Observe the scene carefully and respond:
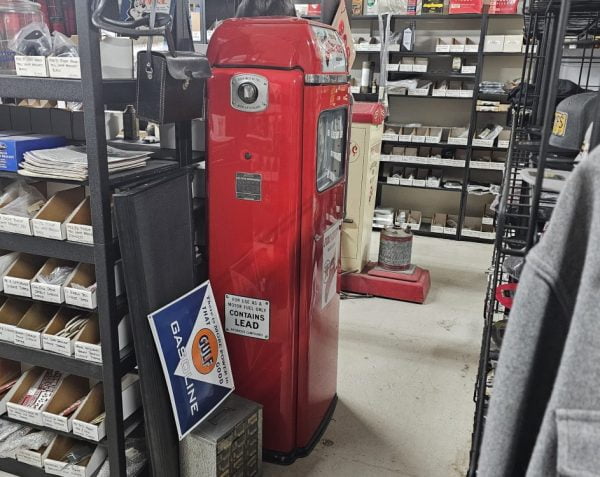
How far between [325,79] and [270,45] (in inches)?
10.7

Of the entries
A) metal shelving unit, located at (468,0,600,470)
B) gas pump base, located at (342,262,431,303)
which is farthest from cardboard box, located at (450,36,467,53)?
metal shelving unit, located at (468,0,600,470)

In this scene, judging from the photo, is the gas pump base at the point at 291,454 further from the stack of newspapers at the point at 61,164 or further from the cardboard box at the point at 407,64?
the cardboard box at the point at 407,64

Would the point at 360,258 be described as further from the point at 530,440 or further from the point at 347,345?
the point at 530,440

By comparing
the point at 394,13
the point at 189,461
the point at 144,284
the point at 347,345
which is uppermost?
the point at 394,13

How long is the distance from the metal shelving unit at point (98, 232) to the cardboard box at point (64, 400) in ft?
0.53

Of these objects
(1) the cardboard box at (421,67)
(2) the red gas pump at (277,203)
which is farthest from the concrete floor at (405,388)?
(1) the cardboard box at (421,67)

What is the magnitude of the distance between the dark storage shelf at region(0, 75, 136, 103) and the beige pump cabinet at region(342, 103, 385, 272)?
2581 mm

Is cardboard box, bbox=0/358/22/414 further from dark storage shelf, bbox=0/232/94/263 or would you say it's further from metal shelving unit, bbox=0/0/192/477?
dark storage shelf, bbox=0/232/94/263

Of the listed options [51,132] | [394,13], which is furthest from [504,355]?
[394,13]

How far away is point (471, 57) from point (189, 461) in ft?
17.4

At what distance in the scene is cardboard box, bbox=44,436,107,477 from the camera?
2.14m

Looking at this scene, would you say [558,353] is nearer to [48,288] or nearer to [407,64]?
[48,288]

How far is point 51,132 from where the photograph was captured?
7.71 ft

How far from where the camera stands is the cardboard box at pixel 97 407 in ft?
6.76
